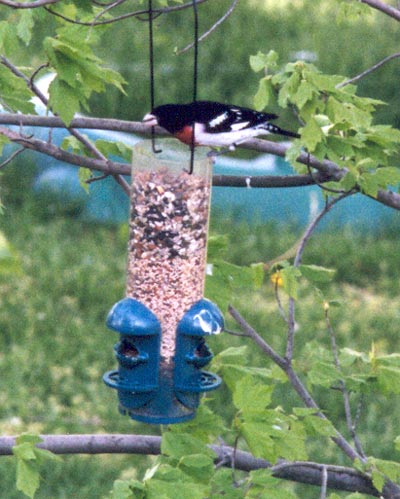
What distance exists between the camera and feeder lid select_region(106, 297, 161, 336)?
7.92 ft

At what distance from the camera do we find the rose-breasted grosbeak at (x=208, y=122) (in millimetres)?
2463

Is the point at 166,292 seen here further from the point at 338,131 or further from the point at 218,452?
the point at 338,131

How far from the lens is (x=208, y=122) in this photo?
252cm

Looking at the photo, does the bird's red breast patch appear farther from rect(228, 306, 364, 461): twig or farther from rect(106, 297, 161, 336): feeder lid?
rect(228, 306, 364, 461): twig

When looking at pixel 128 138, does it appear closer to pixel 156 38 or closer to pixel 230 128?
pixel 156 38

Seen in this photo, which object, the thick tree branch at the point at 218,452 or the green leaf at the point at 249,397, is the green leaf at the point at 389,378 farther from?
the green leaf at the point at 249,397

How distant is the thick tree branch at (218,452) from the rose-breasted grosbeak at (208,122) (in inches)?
27.6

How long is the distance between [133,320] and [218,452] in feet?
1.34

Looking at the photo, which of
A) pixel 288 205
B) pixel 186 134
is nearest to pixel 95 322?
pixel 288 205

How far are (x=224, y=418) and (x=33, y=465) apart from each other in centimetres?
244

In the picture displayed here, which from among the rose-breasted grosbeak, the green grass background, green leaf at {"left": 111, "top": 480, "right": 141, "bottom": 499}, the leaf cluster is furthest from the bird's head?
the green grass background

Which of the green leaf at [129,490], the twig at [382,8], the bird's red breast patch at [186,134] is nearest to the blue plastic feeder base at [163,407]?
the green leaf at [129,490]

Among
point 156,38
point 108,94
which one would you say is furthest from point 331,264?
point 156,38

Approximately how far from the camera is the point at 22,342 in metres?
5.28
